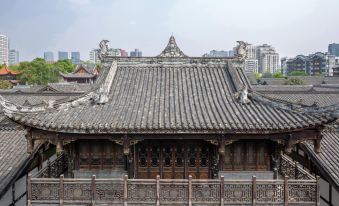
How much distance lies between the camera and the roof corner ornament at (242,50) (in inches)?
739

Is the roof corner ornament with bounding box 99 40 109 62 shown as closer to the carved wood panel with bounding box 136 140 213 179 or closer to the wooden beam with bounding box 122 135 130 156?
the carved wood panel with bounding box 136 140 213 179

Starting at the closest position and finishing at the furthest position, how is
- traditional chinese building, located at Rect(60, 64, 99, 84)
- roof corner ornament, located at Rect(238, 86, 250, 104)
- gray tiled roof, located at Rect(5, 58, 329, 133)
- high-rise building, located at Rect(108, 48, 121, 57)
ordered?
gray tiled roof, located at Rect(5, 58, 329, 133) → roof corner ornament, located at Rect(238, 86, 250, 104) → high-rise building, located at Rect(108, 48, 121, 57) → traditional chinese building, located at Rect(60, 64, 99, 84)

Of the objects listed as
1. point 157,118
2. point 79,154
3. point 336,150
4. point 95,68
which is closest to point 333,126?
point 336,150

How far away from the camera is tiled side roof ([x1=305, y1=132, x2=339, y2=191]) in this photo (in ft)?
53.3

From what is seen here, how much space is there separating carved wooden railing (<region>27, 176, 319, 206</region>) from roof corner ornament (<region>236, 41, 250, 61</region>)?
7.73 m

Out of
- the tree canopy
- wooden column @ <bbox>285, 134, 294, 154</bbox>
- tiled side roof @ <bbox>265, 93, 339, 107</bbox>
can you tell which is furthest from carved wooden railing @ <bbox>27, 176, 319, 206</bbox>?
the tree canopy

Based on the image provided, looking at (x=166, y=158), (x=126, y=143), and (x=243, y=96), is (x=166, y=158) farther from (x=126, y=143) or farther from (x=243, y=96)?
(x=243, y=96)

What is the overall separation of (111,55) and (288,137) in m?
10.4

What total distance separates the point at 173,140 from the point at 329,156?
843 cm

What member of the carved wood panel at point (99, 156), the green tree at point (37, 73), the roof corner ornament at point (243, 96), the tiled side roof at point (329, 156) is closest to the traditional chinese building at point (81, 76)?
the green tree at point (37, 73)

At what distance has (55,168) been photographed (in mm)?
15969

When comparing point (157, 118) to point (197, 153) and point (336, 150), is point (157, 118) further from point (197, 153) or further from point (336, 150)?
point (336, 150)

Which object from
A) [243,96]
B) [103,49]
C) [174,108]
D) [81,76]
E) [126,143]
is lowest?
[126,143]

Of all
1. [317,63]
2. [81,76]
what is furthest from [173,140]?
[317,63]
